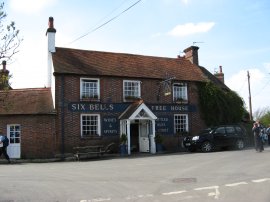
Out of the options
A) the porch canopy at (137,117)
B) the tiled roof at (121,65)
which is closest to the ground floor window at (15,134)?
the tiled roof at (121,65)

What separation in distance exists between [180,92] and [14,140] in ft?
38.5

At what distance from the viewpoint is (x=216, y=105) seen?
98.6 ft

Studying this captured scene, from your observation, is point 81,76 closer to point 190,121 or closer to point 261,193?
point 190,121

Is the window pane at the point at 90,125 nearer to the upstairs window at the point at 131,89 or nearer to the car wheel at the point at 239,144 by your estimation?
the upstairs window at the point at 131,89

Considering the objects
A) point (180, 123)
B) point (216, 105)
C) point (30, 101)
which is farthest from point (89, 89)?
point (216, 105)

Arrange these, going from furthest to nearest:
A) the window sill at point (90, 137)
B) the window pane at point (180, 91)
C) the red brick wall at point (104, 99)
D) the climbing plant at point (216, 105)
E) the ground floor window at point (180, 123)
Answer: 1. the climbing plant at point (216, 105)
2. the window pane at point (180, 91)
3. the ground floor window at point (180, 123)
4. the window sill at point (90, 137)
5. the red brick wall at point (104, 99)

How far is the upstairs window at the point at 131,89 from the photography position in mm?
27047

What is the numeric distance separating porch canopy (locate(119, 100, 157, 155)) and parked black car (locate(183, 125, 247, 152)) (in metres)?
2.13

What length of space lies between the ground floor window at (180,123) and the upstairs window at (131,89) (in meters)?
3.22

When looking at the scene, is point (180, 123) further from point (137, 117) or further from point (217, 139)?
point (137, 117)

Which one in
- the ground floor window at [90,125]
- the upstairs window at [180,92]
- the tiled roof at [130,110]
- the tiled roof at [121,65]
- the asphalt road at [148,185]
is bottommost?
the asphalt road at [148,185]

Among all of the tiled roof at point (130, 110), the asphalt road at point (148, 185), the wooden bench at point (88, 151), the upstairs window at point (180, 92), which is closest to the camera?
the asphalt road at point (148, 185)

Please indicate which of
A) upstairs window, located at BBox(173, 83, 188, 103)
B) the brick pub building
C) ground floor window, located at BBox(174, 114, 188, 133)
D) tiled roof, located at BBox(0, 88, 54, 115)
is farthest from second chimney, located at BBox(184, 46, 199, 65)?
tiled roof, located at BBox(0, 88, 54, 115)

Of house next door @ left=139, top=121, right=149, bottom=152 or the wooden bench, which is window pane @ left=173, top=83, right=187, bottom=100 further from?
the wooden bench
